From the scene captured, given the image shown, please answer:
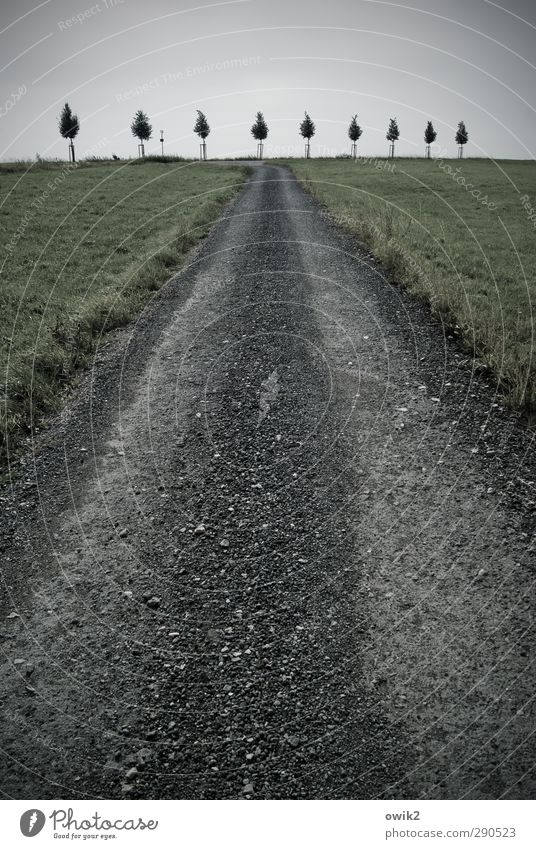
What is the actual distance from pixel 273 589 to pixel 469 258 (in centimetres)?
1436

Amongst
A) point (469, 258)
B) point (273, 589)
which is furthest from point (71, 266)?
point (273, 589)

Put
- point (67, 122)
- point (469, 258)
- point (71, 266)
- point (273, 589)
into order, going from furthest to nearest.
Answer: point (67, 122) < point (71, 266) < point (469, 258) < point (273, 589)

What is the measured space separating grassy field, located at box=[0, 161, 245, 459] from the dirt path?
108cm

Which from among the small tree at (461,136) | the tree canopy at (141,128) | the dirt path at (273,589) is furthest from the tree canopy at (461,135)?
the dirt path at (273,589)

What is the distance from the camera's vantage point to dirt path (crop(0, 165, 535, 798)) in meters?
Answer: 3.06

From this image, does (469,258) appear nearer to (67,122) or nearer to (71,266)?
(71,266)

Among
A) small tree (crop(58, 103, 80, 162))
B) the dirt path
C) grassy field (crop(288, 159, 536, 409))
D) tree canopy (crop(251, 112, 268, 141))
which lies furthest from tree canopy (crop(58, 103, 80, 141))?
the dirt path

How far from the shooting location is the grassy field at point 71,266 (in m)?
7.98

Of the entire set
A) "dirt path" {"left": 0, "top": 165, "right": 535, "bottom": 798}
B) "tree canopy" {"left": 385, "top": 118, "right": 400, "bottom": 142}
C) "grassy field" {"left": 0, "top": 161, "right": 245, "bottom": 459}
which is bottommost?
"dirt path" {"left": 0, "top": 165, "right": 535, "bottom": 798}

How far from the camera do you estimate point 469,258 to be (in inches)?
597

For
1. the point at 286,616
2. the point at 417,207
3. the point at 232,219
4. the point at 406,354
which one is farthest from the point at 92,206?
the point at 286,616

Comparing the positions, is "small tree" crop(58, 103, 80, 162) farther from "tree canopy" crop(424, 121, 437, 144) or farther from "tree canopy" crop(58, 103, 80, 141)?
"tree canopy" crop(424, 121, 437, 144)
